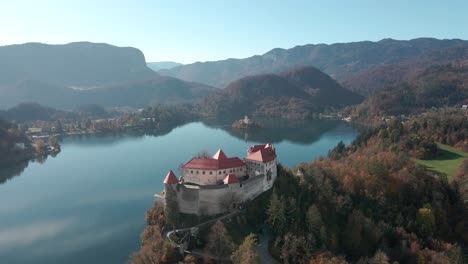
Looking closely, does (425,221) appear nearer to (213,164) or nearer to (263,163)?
(263,163)

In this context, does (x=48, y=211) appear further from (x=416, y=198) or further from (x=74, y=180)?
(x=416, y=198)

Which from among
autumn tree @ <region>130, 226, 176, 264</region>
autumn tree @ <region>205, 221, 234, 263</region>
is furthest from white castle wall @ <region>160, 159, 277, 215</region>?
autumn tree @ <region>130, 226, 176, 264</region>

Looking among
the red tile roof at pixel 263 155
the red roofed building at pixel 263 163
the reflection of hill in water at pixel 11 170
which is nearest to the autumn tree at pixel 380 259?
the red roofed building at pixel 263 163

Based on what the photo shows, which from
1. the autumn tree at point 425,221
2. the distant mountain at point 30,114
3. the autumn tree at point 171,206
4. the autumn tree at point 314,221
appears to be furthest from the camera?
the distant mountain at point 30,114

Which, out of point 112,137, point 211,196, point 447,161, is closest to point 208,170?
point 211,196

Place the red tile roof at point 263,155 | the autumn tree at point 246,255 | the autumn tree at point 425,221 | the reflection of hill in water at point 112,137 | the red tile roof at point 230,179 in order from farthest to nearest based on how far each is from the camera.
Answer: the reflection of hill in water at point 112,137 < the red tile roof at point 263,155 < the autumn tree at point 425,221 < the red tile roof at point 230,179 < the autumn tree at point 246,255

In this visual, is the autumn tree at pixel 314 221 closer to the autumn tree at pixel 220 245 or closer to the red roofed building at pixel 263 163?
the red roofed building at pixel 263 163
